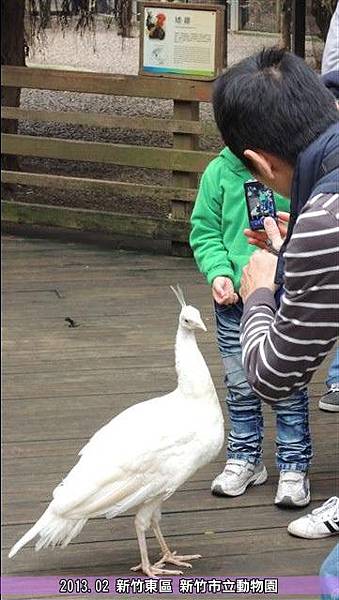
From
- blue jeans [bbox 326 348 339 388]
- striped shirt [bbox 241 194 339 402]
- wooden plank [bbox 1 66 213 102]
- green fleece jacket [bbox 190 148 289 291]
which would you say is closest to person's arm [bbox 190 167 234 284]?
green fleece jacket [bbox 190 148 289 291]

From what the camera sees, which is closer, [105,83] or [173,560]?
[173,560]

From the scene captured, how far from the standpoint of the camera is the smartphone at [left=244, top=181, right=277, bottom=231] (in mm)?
2914

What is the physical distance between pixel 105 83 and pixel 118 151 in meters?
0.43

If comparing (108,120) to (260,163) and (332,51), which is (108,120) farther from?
(260,163)

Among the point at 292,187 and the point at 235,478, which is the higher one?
the point at 292,187

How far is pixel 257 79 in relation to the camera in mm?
2104

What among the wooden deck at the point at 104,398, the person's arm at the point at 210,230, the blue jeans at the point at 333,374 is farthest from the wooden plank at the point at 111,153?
the person's arm at the point at 210,230

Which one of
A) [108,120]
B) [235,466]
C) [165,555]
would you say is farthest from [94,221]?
[165,555]

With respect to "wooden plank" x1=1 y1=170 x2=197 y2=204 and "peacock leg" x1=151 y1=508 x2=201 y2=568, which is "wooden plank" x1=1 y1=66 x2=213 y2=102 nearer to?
"wooden plank" x1=1 y1=170 x2=197 y2=204

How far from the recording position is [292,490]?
3715 mm

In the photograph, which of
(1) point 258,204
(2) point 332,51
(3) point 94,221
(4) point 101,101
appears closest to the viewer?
(1) point 258,204

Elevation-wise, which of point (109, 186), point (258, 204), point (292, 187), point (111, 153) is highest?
point (292, 187)

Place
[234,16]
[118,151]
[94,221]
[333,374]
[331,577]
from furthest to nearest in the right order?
[94,221] < [118,151] < [234,16] < [333,374] < [331,577]

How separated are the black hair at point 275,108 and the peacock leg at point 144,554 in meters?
1.38
